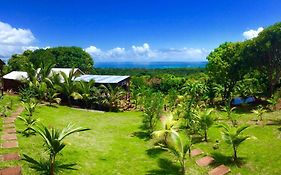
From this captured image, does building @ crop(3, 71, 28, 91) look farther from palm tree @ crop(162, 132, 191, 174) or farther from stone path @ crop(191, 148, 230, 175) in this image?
palm tree @ crop(162, 132, 191, 174)

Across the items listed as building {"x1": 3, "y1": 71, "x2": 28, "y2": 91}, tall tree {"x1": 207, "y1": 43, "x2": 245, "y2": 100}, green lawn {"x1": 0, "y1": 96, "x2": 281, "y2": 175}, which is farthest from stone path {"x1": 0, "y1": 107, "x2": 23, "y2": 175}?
tall tree {"x1": 207, "y1": 43, "x2": 245, "y2": 100}

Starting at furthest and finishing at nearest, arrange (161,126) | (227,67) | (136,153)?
(227,67) < (161,126) < (136,153)

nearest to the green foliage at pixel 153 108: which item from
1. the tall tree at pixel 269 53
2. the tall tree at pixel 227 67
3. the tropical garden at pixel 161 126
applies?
the tropical garden at pixel 161 126

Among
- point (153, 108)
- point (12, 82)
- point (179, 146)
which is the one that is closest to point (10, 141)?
point (179, 146)

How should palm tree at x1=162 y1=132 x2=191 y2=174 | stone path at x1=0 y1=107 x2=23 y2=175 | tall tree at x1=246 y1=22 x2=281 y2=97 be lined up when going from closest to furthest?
1. stone path at x1=0 y1=107 x2=23 y2=175
2. palm tree at x1=162 y1=132 x2=191 y2=174
3. tall tree at x1=246 y1=22 x2=281 y2=97

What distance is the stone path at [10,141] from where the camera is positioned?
9594 mm

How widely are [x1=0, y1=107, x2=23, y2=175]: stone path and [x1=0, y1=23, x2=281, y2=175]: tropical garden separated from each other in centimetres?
31

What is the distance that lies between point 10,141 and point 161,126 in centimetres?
879

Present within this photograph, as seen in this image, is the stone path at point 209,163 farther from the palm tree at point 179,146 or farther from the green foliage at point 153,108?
the green foliage at point 153,108

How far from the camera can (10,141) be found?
1256 centimetres

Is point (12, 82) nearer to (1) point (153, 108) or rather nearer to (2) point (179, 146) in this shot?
(1) point (153, 108)

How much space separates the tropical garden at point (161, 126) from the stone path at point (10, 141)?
1.02ft

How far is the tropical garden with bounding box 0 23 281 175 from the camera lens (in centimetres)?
1116

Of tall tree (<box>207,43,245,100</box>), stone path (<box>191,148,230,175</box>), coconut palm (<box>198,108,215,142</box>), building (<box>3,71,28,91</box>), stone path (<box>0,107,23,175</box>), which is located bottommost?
stone path (<box>191,148,230,175</box>)
